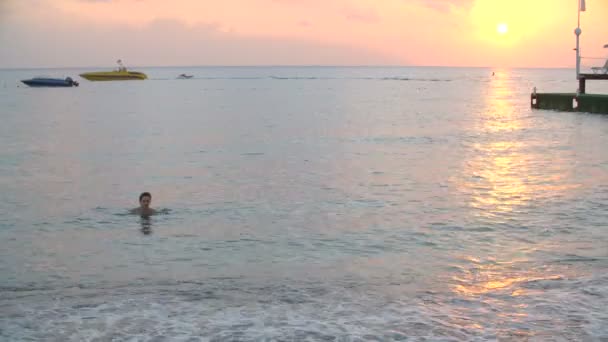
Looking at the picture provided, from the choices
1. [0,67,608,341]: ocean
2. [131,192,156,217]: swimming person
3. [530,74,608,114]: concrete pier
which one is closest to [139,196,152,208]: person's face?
[131,192,156,217]: swimming person

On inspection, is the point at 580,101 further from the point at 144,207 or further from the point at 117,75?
the point at 117,75

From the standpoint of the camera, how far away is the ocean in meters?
8.52

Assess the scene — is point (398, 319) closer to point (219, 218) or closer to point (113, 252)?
point (113, 252)

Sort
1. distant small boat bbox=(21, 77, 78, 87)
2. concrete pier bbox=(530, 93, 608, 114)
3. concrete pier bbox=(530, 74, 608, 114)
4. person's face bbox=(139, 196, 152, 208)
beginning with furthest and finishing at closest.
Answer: distant small boat bbox=(21, 77, 78, 87)
concrete pier bbox=(530, 93, 608, 114)
concrete pier bbox=(530, 74, 608, 114)
person's face bbox=(139, 196, 152, 208)

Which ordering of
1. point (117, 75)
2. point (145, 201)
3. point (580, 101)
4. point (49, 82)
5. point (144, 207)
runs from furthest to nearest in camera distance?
point (117, 75), point (49, 82), point (580, 101), point (144, 207), point (145, 201)

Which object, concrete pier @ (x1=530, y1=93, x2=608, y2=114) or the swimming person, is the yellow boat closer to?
concrete pier @ (x1=530, y1=93, x2=608, y2=114)

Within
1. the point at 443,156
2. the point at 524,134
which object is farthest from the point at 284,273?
the point at 524,134

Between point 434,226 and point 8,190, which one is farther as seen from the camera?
point 8,190

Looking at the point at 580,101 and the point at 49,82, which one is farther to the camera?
the point at 49,82

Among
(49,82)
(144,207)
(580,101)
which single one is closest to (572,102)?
(580,101)

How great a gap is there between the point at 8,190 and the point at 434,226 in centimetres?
1381

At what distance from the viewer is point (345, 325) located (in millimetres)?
8344

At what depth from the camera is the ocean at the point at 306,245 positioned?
852 centimetres

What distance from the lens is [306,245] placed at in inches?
522
